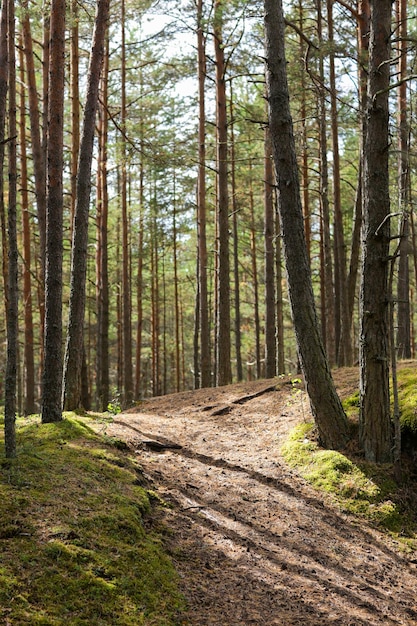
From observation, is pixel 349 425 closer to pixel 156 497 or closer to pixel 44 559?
pixel 156 497

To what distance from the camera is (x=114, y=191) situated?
22.7 metres

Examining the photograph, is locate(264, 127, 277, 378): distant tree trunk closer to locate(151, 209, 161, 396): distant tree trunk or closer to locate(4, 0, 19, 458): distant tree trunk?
locate(151, 209, 161, 396): distant tree trunk

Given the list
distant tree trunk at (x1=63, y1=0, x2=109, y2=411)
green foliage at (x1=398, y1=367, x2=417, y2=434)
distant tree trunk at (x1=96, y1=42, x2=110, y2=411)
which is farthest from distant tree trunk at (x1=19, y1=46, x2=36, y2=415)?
green foliage at (x1=398, y1=367, x2=417, y2=434)

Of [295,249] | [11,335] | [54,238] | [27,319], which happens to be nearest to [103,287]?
[27,319]

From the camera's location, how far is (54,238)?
24.6 feet

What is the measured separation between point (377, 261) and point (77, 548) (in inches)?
200

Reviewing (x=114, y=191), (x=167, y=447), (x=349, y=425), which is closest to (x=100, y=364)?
(x=167, y=447)

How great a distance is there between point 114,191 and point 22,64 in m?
8.37

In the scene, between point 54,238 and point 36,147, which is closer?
point 54,238

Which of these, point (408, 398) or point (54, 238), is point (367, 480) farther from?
point (54, 238)

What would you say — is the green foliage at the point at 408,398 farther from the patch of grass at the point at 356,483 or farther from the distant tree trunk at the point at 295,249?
the distant tree trunk at the point at 295,249

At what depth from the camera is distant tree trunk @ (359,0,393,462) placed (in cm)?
710

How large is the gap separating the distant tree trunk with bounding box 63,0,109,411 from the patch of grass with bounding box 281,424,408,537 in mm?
3689

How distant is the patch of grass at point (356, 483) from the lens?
6266mm
